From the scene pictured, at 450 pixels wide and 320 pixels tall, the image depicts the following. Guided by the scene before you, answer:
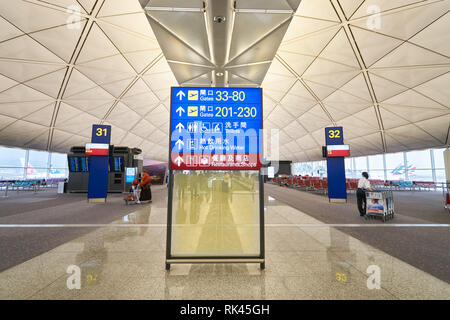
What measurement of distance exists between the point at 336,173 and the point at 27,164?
1427 inches

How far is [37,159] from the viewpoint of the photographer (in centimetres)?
A: 2492

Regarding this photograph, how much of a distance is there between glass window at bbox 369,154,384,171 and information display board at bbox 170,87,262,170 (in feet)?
108

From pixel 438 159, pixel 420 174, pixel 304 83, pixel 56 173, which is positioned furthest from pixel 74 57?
pixel 420 174

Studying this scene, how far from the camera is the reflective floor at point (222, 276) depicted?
2.37 metres

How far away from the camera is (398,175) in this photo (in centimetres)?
2441

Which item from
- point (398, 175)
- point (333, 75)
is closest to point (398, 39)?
point (333, 75)

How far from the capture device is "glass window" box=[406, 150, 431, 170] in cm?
2125

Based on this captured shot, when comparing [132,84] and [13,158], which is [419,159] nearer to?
[132,84]

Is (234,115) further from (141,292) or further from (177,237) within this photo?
(177,237)

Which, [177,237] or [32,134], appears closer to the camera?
[177,237]

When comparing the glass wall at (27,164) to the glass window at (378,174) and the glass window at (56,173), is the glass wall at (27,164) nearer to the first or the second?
the glass window at (56,173)

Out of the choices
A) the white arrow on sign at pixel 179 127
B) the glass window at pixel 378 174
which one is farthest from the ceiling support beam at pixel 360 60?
the white arrow on sign at pixel 179 127

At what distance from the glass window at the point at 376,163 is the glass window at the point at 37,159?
50365 mm
